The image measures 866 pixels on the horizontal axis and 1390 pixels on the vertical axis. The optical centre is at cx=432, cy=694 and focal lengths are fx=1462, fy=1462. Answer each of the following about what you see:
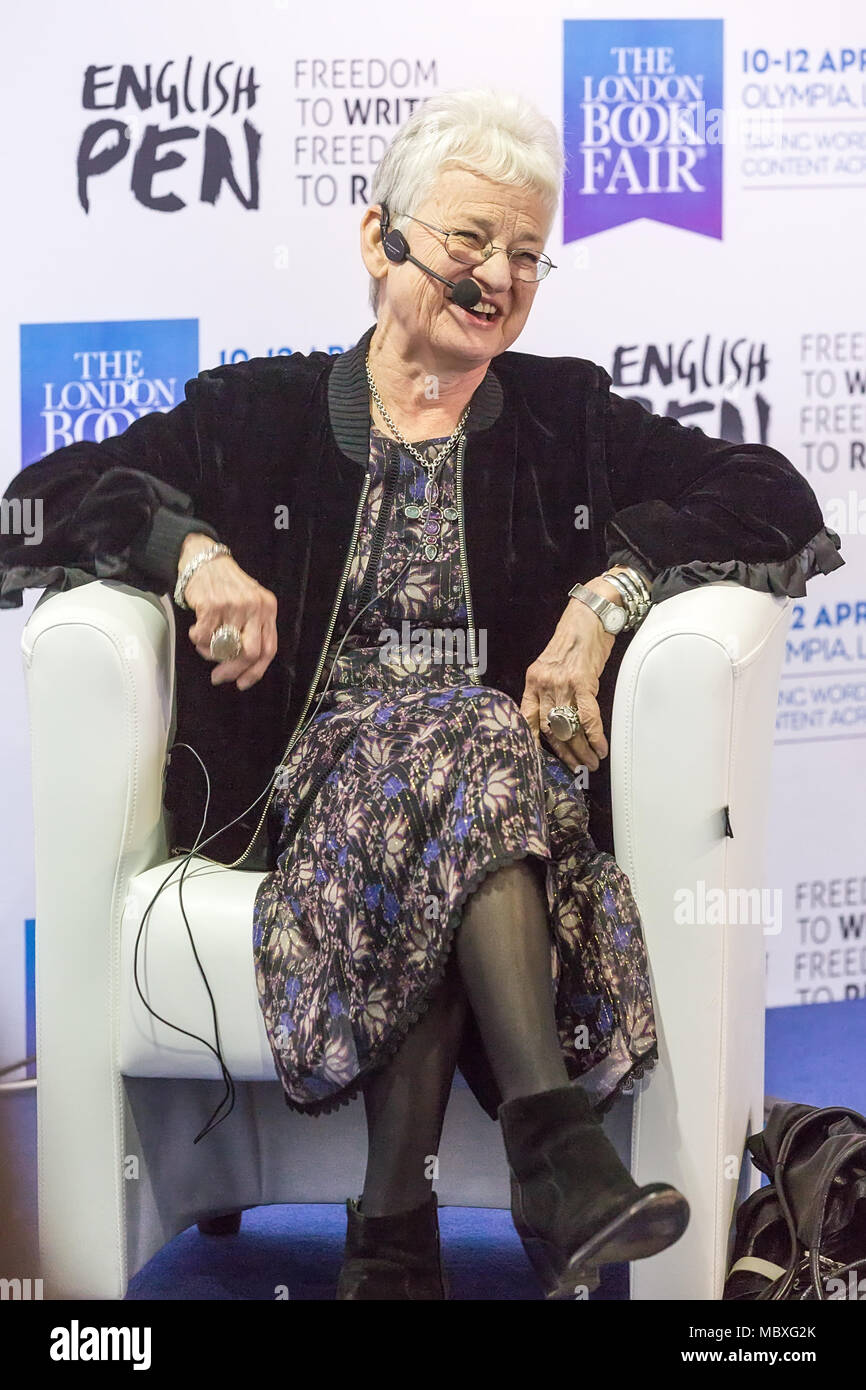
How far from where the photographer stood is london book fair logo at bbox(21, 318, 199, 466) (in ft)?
7.57

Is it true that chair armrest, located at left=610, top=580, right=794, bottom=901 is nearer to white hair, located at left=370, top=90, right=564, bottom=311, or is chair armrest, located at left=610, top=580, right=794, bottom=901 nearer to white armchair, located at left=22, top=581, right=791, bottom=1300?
white armchair, located at left=22, top=581, right=791, bottom=1300

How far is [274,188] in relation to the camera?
2.29 m

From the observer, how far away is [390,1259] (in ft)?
4.64

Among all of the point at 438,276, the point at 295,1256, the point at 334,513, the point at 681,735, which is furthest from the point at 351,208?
the point at 295,1256

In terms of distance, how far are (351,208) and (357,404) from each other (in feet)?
1.91

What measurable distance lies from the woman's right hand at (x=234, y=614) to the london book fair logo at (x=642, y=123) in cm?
103

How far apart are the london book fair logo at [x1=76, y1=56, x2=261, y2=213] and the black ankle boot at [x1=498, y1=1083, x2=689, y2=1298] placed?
1553 millimetres

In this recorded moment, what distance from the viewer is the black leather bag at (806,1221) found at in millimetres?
1551

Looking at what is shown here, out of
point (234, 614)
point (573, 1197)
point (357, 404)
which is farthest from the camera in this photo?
point (357, 404)

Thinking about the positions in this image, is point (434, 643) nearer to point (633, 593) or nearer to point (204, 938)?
point (633, 593)

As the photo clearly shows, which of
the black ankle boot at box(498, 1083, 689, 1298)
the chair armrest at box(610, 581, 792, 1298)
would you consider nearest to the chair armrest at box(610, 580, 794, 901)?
the chair armrest at box(610, 581, 792, 1298)

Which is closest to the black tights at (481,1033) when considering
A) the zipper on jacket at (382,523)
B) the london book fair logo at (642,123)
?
the zipper on jacket at (382,523)

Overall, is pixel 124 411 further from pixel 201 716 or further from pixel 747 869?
pixel 747 869

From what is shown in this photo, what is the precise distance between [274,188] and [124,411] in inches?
16.6
